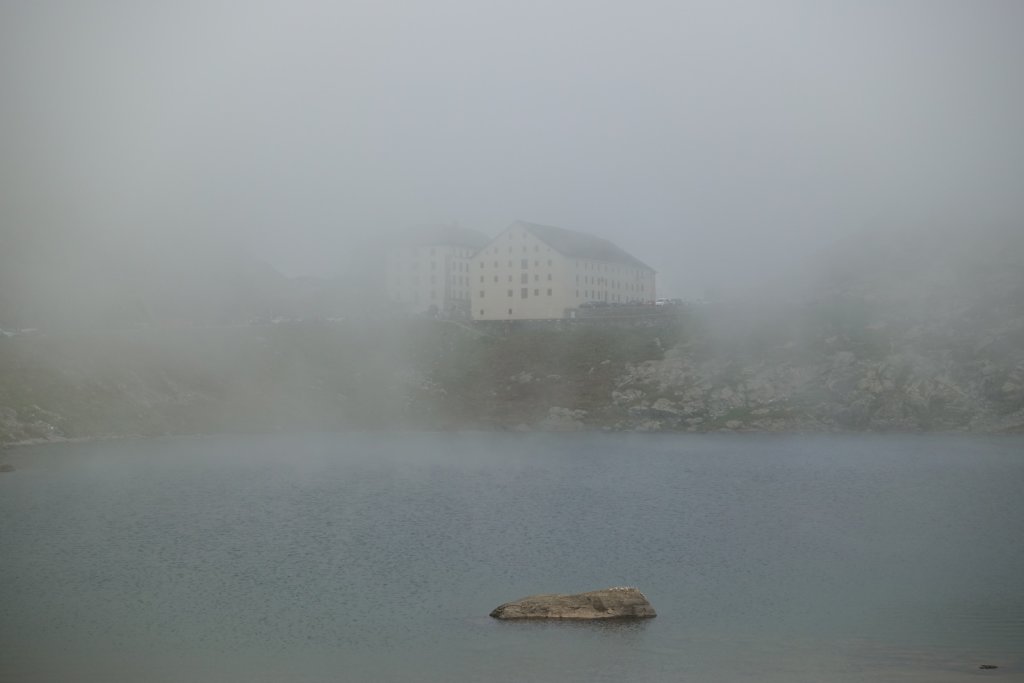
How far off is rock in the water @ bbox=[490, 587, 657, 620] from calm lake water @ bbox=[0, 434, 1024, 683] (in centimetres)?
76

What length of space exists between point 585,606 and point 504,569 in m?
9.78

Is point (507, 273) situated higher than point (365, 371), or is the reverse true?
point (507, 273)

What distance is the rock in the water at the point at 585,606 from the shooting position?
40438mm

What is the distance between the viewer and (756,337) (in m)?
147

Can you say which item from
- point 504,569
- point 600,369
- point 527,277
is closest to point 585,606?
point 504,569

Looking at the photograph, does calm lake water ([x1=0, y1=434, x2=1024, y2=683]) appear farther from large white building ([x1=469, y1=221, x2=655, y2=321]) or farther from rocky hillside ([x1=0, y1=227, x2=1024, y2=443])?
large white building ([x1=469, y1=221, x2=655, y2=321])

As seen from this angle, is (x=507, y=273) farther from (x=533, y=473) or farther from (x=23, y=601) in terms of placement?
(x=23, y=601)

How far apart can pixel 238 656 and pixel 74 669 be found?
5.47m

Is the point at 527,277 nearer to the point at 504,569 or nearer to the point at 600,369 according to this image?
the point at 600,369

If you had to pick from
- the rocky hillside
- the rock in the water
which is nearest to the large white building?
the rocky hillside

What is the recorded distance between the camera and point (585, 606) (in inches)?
1601

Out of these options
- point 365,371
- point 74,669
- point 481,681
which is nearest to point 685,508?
point 481,681

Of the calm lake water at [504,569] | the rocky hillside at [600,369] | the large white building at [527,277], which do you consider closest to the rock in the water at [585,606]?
the calm lake water at [504,569]

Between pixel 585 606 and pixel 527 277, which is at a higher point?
pixel 527 277
